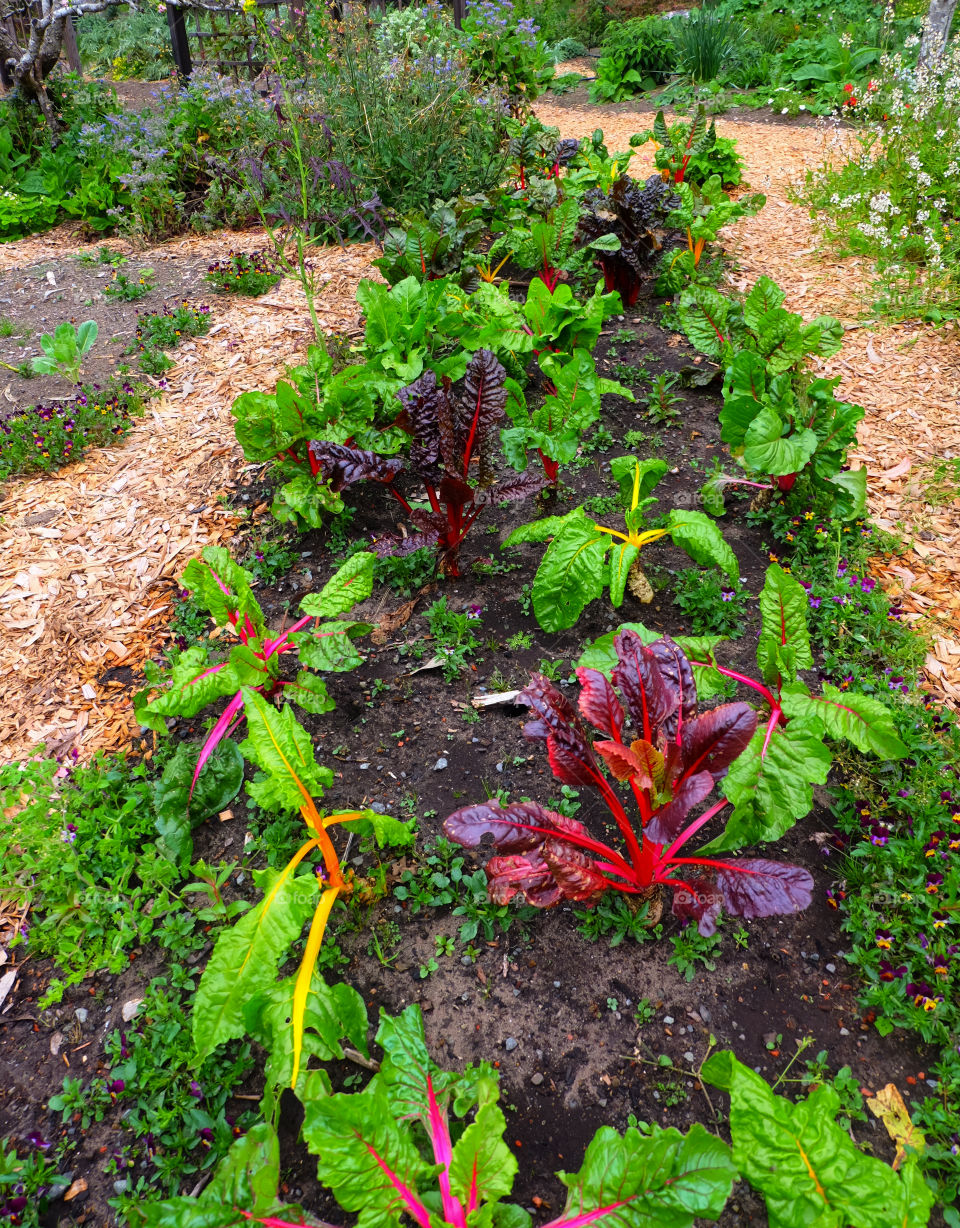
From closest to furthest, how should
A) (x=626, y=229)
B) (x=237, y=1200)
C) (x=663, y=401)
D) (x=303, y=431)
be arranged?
(x=237, y=1200)
(x=303, y=431)
(x=663, y=401)
(x=626, y=229)

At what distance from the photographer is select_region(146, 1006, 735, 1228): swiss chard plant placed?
1298mm

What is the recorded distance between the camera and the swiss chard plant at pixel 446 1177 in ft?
4.26

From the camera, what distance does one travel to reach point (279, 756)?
1874 mm

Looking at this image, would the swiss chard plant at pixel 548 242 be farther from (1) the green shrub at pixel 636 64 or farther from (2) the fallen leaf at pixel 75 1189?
(1) the green shrub at pixel 636 64

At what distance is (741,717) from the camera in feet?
6.15

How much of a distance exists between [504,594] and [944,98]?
5.25 m

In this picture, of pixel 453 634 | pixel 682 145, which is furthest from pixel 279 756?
pixel 682 145

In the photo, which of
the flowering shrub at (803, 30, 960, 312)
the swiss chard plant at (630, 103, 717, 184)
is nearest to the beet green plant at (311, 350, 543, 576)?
the flowering shrub at (803, 30, 960, 312)

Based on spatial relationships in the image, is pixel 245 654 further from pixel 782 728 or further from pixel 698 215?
pixel 698 215

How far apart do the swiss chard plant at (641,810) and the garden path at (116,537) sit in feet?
4.88

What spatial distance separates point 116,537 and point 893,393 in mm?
3856

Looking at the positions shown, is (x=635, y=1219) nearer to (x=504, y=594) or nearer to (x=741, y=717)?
(x=741, y=717)

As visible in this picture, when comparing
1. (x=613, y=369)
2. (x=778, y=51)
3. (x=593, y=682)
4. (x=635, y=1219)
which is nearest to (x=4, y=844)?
(x=593, y=682)

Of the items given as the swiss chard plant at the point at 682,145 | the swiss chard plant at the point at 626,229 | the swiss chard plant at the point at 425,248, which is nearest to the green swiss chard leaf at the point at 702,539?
the swiss chard plant at the point at 626,229
